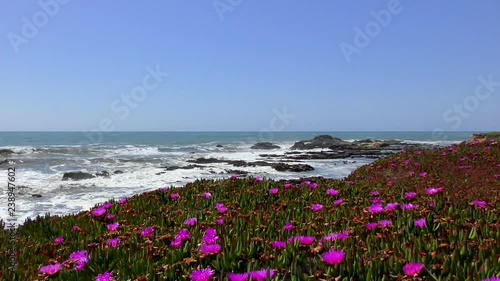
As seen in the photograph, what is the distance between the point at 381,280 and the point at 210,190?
356 cm

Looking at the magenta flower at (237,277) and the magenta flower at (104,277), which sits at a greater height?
the magenta flower at (237,277)

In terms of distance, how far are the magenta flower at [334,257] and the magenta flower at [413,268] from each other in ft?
0.92

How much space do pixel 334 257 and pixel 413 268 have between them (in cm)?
34

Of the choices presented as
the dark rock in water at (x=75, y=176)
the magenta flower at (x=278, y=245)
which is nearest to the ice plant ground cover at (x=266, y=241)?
the magenta flower at (x=278, y=245)

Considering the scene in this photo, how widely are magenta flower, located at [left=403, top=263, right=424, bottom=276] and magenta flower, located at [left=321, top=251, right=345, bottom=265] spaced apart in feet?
0.92

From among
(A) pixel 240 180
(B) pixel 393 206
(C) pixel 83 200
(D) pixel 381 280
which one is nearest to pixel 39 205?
(C) pixel 83 200

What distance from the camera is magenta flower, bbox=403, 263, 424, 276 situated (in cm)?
167

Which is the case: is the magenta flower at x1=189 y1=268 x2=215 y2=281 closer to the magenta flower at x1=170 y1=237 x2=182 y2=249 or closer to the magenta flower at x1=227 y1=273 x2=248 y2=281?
the magenta flower at x1=227 y1=273 x2=248 y2=281

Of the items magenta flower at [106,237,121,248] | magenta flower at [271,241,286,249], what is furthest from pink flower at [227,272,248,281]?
magenta flower at [106,237,121,248]

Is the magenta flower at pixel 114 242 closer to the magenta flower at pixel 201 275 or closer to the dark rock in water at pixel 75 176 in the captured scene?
the magenta flower at pixel 201 275

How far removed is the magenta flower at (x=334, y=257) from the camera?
182 centimetres

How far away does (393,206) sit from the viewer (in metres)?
3.32

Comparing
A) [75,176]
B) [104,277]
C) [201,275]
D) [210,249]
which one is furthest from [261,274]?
[75,176]

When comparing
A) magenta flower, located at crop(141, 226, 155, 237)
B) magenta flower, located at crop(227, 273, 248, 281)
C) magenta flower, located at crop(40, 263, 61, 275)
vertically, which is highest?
magenta flower, located at crop(227, 273, 248, 281)
